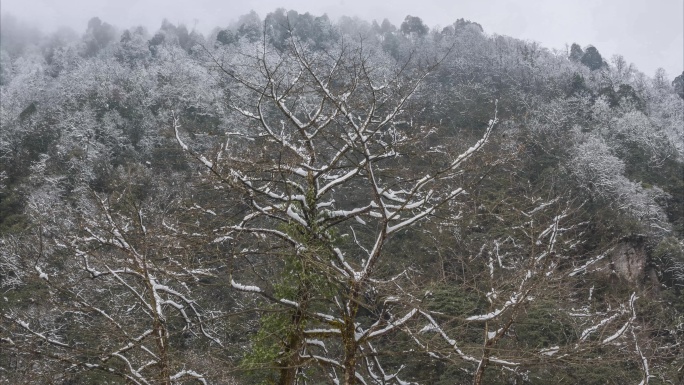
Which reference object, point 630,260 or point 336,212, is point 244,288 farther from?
point 630,260

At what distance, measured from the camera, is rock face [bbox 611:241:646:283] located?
21.0 metres

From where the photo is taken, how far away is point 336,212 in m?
5.53

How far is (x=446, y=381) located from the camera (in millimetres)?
13125

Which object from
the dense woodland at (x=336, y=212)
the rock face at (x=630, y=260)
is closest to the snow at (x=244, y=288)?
the dense woodland at (x=336, y=212)

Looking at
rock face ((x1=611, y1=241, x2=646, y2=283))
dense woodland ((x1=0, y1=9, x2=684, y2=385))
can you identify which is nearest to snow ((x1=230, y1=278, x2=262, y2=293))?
dense woodland ((x1=0, y1=9, x2=684, y2=385))

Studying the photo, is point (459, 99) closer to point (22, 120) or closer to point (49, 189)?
point (49, 189)

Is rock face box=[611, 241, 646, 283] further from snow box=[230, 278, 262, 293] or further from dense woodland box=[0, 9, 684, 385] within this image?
snow box=[230, 278, 262, 293]

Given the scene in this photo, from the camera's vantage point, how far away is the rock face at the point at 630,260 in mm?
20953

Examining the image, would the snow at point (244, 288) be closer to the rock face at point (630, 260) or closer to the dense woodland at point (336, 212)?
the dense woodland at point (336, 212)

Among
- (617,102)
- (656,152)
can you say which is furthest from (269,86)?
(617,102)

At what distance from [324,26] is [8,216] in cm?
3914

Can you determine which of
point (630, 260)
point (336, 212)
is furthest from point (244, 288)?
point (630, 260)

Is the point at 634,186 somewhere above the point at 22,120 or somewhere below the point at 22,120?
above

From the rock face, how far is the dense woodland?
91mm
